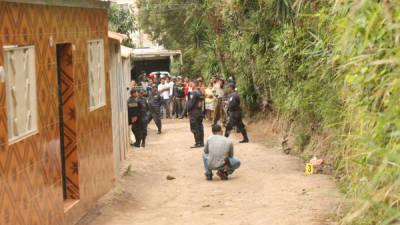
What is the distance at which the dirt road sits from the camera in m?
8.80

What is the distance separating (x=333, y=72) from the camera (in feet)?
36.8

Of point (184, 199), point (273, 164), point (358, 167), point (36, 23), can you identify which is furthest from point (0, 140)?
point (273, 164)

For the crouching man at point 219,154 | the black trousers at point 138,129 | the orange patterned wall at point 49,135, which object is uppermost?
the orange patterned wall at point 49,135

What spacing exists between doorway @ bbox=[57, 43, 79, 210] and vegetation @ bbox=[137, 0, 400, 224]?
2626 millimetres

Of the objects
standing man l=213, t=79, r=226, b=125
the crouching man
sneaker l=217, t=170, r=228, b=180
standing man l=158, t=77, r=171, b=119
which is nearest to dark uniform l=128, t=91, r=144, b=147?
the crouching man

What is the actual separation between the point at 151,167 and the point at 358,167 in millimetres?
8684

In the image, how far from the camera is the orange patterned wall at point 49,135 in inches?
254

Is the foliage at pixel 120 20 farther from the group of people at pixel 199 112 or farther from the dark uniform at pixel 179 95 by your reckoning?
the dark uniform at pixel 179 95

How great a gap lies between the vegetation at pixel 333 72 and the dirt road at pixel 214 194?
2.67ft

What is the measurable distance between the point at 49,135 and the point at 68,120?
1120 millimetres

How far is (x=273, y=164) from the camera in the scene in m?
14.0

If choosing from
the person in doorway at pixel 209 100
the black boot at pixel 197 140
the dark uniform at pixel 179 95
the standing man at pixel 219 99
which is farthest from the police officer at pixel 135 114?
the dark uniform at pixel 179 95

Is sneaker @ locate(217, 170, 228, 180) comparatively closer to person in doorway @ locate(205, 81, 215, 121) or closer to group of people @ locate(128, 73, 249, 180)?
group of people @ locate(128, 73, 249, 180)

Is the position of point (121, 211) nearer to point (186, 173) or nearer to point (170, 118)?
point (186, 173)
